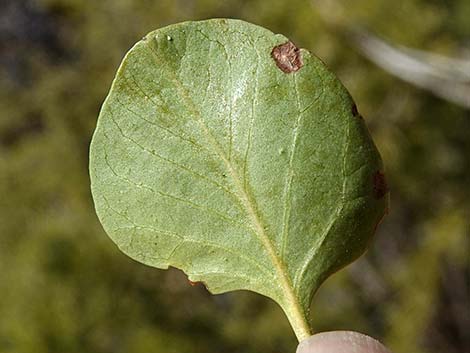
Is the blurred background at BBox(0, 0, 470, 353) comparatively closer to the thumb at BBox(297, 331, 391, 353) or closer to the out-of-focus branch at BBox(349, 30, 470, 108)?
the out-of-focus branch at BBox(349, 30, 470, 108)

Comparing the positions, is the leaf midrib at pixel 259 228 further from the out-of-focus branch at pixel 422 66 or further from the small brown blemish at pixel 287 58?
the out-of-focus branch at pixel 422 66

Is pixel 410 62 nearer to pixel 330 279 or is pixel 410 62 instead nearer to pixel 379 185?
pixel 330 279

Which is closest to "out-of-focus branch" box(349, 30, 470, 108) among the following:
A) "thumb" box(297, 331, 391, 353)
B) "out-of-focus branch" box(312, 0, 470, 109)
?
"out-of-focus branch" box(312, 0, 470, 109)

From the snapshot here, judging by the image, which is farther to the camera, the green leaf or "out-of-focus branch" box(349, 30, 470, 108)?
"out-of-focus branch" box(349, 30, 470, 108)

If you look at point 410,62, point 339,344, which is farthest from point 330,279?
point 339,344

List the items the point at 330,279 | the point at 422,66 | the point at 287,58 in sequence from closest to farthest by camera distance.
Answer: the point at 287,58 < the point at 422,66 < the point at 330,279

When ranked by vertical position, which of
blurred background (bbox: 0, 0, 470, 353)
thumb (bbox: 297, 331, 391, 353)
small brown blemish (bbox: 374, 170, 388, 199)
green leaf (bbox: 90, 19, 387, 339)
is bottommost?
blurred background (bbox: 0, 0, 470, 353)

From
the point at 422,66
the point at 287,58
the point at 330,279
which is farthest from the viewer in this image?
the point at 330,279

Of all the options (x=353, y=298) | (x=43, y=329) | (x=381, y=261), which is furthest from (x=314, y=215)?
(x=381, y=261)
